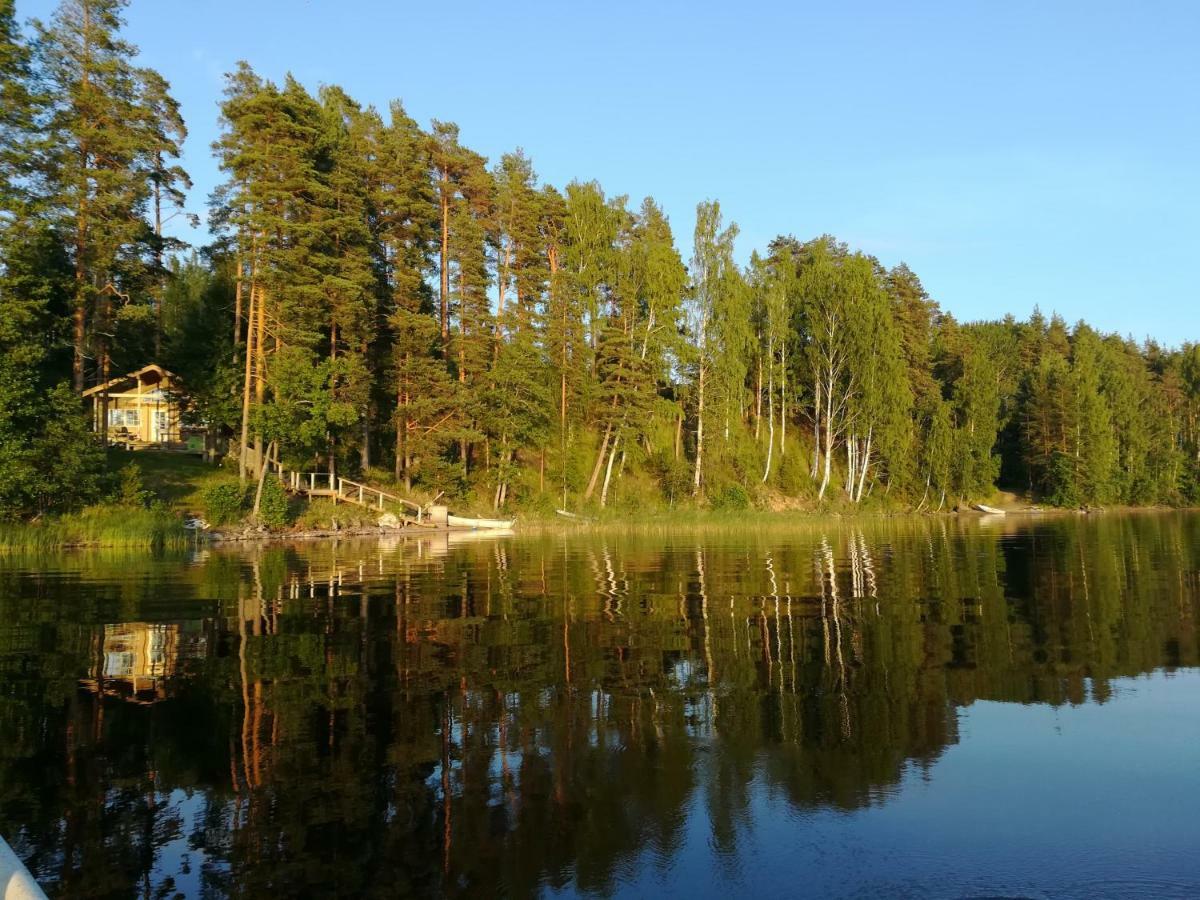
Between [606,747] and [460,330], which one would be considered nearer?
[606,747]

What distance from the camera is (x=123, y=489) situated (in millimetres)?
34062

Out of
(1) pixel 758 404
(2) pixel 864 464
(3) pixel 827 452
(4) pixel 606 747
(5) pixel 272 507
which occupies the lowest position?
(4) pixel 606 747

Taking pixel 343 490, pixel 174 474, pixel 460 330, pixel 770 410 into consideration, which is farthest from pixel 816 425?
pixel 174 474

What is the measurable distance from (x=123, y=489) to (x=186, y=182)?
18811 millimetres

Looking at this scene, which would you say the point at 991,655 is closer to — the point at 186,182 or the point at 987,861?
the point at 987,861

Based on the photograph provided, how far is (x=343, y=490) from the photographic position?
144ft

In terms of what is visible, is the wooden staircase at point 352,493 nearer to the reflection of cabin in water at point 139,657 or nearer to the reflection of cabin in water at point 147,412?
the reflection of cabin in water at point 147,412

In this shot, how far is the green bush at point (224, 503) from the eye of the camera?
119 feet

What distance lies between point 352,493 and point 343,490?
528 millimetres

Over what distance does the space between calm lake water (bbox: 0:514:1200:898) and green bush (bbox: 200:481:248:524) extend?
21005 millimetres

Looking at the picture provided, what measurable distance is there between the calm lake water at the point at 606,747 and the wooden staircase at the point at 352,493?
2673cm

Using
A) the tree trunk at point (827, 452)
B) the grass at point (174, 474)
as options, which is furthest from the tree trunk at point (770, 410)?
the grass at point (174, 474)

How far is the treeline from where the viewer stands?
37.6 m

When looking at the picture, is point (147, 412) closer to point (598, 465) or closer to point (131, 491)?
point (131, 491)
